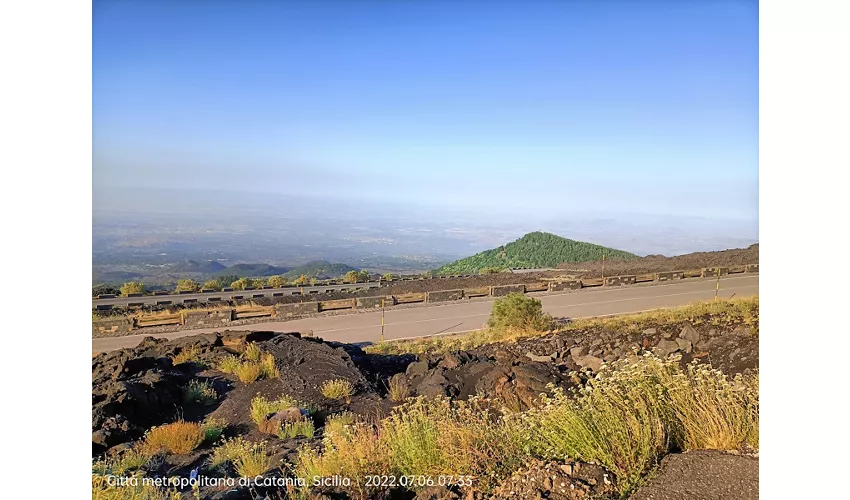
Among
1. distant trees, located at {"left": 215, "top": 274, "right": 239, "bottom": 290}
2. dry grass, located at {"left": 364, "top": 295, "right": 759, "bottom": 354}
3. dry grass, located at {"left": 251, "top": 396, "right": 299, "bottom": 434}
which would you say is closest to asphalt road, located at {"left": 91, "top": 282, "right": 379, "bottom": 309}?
distant trees, located at {"left": 215, "top": 274, "right": 239, "bottom": 290}

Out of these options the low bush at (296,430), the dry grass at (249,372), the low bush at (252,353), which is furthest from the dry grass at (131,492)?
the low bush at (252,353)

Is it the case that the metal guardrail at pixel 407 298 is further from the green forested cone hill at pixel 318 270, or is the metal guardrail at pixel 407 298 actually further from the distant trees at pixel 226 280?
the green forested cone hill at pixel 318 270

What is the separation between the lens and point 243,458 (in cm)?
393

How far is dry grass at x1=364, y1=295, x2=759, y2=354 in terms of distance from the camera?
399 inches

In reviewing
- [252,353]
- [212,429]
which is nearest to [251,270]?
[252,353]

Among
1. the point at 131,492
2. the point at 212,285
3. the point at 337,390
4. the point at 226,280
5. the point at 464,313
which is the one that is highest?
the point at 226,280

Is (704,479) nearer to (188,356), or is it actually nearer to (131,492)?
(131,492)

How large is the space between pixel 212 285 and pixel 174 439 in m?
19.4

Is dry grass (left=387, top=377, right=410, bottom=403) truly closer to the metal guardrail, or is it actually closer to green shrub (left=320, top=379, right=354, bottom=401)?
green shrub (left=320, top=379, right=354, bottom=401)

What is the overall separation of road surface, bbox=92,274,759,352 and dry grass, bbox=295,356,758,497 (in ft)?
28.0

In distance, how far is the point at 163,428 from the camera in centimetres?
485
